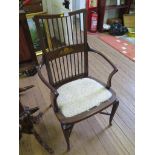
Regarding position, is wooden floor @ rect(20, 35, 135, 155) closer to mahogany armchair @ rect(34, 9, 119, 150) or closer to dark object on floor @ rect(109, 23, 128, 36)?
mahogany armchair @ rect(34, 9, 119, 150)

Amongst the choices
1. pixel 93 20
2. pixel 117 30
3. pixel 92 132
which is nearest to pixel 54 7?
pixel 93 20

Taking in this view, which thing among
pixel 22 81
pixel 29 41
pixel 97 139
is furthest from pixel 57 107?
pixel 29 41

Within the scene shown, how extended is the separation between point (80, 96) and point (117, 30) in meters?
2.41

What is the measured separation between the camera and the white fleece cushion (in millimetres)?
1346

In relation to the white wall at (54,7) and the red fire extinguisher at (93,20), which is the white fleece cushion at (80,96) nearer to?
the white wall at (54,7)

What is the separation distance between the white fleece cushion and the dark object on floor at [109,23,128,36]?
2.17m

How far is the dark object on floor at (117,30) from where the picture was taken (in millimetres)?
3482

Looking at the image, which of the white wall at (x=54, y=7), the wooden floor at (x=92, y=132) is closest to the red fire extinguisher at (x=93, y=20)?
the white wall at (x=54, y=7)

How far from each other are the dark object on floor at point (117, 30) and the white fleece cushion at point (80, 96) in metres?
2.17

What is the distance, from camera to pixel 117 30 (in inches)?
137
